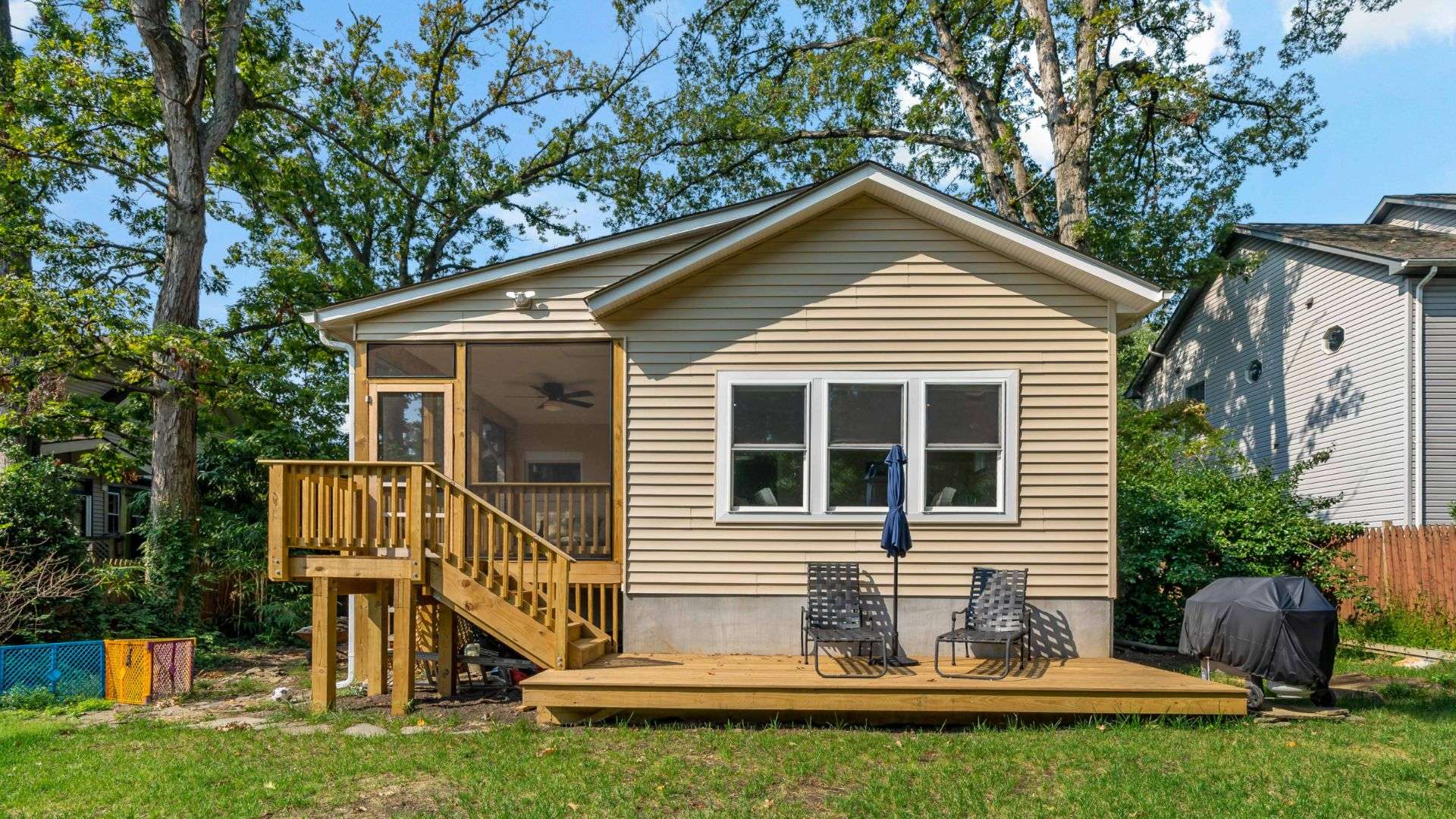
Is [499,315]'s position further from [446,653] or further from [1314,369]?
[1314,369]

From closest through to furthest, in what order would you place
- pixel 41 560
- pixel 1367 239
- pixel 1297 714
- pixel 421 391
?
pixel 1297 714, pixel 421 391, pixel 41 560, pixel 1367 239

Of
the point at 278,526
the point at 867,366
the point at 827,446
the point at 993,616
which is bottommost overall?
the point at 993,616

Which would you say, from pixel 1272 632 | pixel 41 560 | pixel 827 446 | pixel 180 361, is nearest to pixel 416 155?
pixel 180 361

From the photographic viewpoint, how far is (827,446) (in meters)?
8.72

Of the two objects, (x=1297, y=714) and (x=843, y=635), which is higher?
(x=843, y=635)

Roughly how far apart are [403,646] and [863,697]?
3856mm

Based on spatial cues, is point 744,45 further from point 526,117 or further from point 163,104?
point 163,104

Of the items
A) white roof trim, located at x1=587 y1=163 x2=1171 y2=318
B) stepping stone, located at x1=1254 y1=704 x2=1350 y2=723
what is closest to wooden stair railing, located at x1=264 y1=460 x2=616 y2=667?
white roof trim, located at x1=587 y1=163 x2=1171 y2=318

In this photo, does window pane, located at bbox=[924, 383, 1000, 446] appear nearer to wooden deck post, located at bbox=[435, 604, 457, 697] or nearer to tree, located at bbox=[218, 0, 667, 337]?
wooden deck post, located at bbox=[435, 604, 457, 697]

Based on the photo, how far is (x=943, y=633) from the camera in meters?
8.57

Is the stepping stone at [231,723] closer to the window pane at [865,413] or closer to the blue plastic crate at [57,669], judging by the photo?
the blue plastic crate at [57,669]

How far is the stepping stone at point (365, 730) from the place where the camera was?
6.98m

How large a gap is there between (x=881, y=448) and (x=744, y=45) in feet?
48.0

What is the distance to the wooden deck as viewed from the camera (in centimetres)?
695
